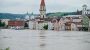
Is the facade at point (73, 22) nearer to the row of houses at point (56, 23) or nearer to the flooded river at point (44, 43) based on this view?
the row of houses at point (56, 23)

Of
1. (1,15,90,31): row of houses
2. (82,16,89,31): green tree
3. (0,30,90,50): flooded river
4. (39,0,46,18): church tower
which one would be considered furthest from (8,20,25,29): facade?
(0,30,90,50): flooded river

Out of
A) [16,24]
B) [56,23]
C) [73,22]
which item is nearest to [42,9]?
[16,24]

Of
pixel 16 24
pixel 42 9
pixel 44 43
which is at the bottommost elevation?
pixel 44 43

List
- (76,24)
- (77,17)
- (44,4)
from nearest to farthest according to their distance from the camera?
(76,24) → (77,17) → (44,4)

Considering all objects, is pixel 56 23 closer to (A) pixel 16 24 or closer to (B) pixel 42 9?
(B) pixel 42 9

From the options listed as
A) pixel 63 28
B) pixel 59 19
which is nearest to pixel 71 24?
pixel 63 28

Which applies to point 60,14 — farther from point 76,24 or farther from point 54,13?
point 76,24

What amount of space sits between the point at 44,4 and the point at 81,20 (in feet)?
12.0

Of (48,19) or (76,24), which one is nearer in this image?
(76,24)

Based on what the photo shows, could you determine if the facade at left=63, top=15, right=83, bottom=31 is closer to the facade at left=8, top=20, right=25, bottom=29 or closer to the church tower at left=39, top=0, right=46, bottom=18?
the church tower at left=39, top=0, right=46, bottom=18

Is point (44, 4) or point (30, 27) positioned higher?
point (44, 4)

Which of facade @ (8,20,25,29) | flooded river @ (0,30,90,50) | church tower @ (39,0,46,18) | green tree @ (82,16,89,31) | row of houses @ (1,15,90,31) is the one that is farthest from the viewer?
church tower @ (39,0,46,18)

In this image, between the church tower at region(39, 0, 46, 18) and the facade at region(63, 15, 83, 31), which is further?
the church tower at region(39, 0, 46, 18)

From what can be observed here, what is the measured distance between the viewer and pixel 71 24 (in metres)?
20.8
